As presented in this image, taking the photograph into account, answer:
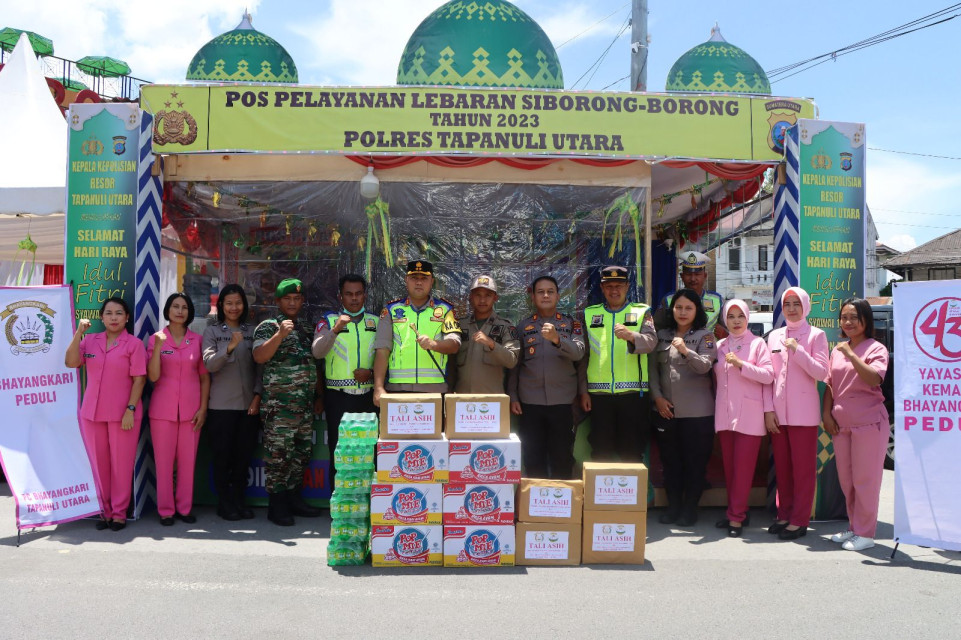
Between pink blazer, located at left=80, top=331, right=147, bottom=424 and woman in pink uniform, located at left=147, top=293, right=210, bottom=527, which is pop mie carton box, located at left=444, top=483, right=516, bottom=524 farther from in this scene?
pink blazer, located at left=80, top=331, right=147, bottom=424

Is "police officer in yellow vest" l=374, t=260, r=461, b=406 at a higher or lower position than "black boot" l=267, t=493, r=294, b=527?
higher

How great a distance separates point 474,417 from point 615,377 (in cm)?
137

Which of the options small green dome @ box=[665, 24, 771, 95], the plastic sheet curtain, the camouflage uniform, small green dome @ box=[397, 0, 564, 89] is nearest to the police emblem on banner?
the camouflage uniform

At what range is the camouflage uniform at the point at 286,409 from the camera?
5145mm

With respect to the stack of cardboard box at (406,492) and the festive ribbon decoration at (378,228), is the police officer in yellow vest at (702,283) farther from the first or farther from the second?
the stack of cardboard box at (406,492)

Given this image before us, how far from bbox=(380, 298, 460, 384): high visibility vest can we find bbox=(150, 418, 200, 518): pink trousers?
155cm

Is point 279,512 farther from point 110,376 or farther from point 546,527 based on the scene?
point 546,527

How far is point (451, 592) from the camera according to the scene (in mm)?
3945

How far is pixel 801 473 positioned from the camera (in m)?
5.07

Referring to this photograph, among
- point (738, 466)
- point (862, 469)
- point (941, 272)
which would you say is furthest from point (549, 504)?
point (941, 272)

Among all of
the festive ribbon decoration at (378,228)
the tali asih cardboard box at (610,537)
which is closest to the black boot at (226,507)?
the festive ribbon decoration at (378,228)

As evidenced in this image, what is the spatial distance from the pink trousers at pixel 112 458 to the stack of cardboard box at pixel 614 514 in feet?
10.6

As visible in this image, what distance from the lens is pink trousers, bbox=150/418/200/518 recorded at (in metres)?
5.22

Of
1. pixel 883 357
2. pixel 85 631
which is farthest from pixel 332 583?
pixel 883 357
